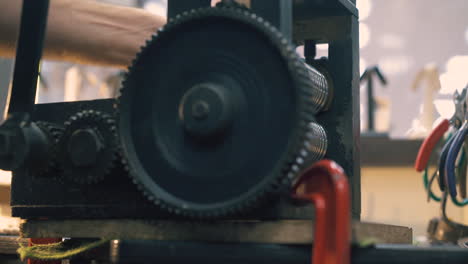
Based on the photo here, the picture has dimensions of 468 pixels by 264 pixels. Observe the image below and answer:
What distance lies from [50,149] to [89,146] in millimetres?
63

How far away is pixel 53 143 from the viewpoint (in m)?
0.71

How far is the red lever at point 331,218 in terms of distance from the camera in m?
0.53

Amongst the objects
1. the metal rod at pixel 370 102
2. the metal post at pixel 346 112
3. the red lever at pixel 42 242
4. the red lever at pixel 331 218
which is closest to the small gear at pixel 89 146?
the red lever at pixel 42 242

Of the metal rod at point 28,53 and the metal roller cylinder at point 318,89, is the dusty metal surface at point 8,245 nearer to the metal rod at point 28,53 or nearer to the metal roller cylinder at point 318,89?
the metal rod at point 28,53

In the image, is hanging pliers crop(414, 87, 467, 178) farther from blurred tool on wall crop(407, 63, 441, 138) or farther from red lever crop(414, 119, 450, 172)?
blurred tool on wall crop(407, 63, 441, 138)

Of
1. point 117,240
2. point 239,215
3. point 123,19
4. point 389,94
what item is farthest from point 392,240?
point 389,94

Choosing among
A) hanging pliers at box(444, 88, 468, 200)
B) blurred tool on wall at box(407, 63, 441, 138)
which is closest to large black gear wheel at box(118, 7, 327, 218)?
hanging pliers at box(444, 88, 468, 200)

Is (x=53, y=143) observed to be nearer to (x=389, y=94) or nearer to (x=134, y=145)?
(x=134, y=145)

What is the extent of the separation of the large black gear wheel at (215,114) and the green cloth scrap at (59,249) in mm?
131

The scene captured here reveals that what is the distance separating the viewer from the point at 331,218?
0.54 metres

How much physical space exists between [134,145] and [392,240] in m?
0.35

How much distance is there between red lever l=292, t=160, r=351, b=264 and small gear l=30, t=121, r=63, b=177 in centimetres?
31

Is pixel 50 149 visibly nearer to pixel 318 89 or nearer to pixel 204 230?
pixel 204 230

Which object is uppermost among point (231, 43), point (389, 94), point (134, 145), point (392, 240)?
point (389, 94)
